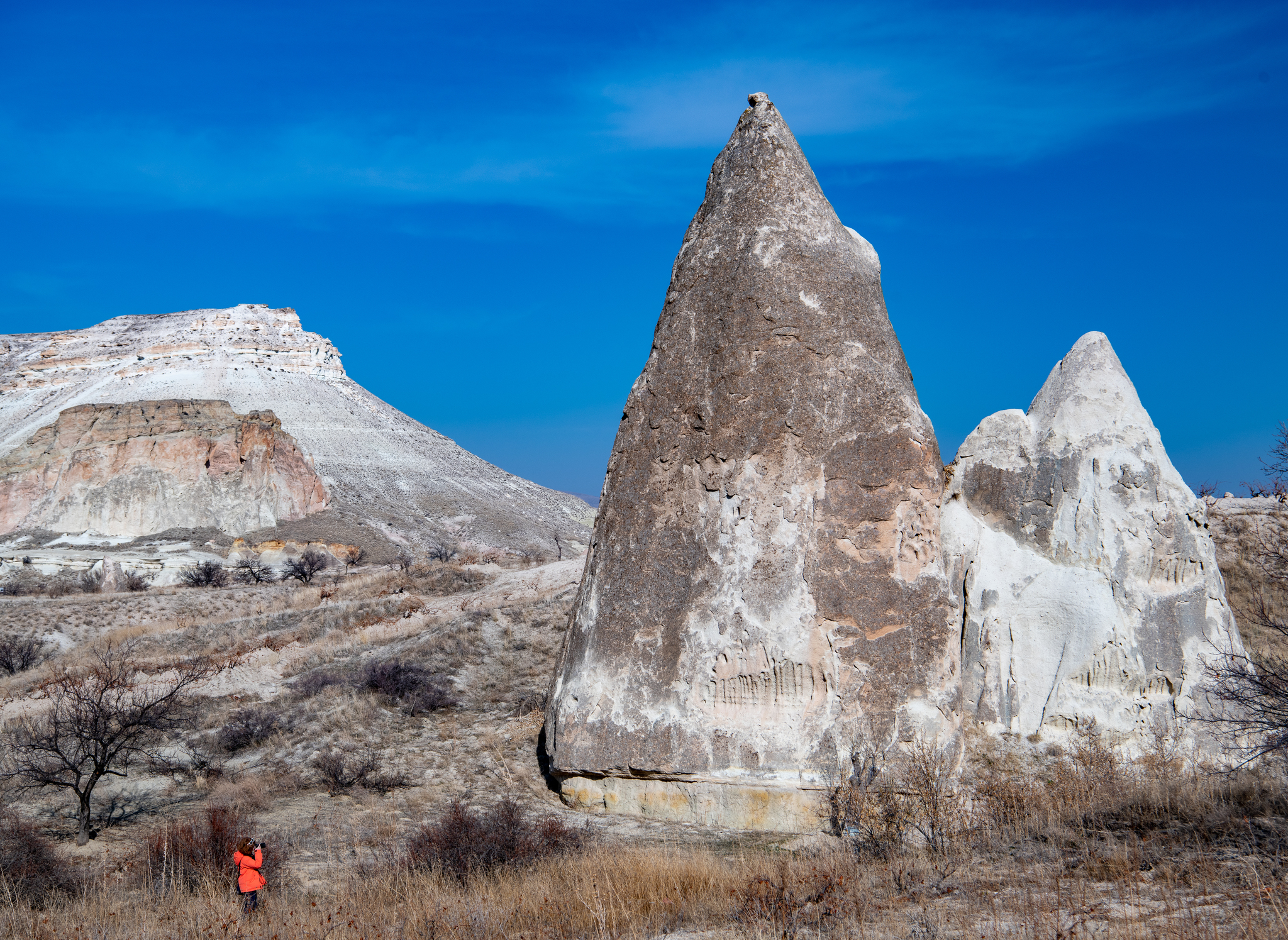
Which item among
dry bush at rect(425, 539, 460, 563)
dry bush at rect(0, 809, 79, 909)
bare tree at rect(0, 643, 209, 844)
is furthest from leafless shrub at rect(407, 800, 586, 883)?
dry bush at rect(425, 539, 460, 563)

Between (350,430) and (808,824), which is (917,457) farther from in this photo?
(350,430)

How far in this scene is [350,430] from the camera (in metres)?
71.2

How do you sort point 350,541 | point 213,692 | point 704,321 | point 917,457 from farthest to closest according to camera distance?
Answer: point 350,541, point 213,692, point 704,321, point 917,457

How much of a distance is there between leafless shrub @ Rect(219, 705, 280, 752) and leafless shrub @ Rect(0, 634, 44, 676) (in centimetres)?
992

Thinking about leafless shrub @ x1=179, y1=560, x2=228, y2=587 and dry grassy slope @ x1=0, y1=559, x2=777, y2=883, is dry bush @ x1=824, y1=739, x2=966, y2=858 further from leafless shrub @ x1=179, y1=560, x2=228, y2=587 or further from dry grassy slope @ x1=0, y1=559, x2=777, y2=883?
leafless shrub @ x1=179, y1=560, x2=228, y2=587

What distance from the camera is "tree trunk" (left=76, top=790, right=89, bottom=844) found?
741 centimetres

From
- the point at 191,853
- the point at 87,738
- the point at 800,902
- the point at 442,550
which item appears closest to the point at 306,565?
the point at 442,550

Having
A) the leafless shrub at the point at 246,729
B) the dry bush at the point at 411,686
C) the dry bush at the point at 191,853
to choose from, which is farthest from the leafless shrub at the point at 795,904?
the leafless shrub at the point at 246,729

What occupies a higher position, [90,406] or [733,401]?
[90,406]

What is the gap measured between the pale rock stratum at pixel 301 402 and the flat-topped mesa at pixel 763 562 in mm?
43901

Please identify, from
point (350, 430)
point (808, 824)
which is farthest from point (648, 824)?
point (350, 430)

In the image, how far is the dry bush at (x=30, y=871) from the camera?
5523 mm

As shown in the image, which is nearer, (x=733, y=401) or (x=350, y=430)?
(x=733, y=401)

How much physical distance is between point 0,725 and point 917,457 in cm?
1214
